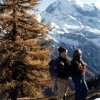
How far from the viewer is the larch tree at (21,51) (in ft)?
80.5

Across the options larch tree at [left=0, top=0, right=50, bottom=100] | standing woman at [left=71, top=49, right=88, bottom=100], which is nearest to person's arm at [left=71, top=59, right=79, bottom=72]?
standing woman at [left=71, top=49, right=88, bottom=100]

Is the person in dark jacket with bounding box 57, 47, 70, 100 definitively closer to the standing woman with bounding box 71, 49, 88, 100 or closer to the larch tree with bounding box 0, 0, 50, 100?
the standing woman with bounding box 71, 49, 88, 100

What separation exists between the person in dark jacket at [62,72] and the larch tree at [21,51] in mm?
12014

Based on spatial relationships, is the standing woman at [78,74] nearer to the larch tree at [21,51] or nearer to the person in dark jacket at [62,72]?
the person in dark jacket at [62,72]

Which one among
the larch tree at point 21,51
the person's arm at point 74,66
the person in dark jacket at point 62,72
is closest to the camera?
the person's arm at point 74,66

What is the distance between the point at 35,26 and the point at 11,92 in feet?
20.7

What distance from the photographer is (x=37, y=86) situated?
26078 mm

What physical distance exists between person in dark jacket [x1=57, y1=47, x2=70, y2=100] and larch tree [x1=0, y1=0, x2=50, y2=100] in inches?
473

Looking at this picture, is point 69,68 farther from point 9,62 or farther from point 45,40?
point 45,40

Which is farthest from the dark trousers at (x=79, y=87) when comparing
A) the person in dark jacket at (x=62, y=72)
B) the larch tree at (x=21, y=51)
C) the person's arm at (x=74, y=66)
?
the larch tree at (x=21, y=51)

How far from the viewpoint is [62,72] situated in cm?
1214

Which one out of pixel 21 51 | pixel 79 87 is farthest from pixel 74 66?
pixel 21 51

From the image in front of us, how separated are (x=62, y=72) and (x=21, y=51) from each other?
13.1m

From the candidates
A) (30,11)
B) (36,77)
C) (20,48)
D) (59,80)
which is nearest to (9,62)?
(20,48)
